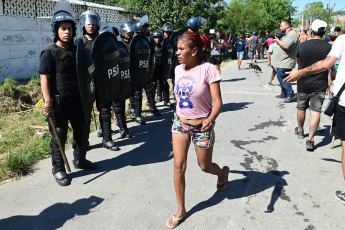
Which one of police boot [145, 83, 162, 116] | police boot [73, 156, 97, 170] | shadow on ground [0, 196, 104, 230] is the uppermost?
police boot [145, 83, 162, 116]

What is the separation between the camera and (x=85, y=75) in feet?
11.2

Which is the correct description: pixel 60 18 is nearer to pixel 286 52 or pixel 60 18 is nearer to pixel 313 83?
pixel 313 83

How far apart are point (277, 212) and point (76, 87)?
2.58 m

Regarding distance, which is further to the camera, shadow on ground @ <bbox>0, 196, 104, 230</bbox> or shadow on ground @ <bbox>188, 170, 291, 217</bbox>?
shadow on ground @ <bbox>188, 170, 291, 217</bbox>

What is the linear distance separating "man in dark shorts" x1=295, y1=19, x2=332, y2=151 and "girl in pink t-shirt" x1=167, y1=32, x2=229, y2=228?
2489 mm

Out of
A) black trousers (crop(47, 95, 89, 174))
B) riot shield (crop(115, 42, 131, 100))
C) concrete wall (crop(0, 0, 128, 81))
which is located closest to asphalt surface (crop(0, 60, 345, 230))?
black trousers (crop(47, 95, 89, 174))

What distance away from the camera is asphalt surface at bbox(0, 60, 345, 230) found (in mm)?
2854

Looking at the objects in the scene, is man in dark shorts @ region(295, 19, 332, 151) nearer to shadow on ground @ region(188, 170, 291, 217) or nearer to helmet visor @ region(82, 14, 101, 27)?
shadow on ground @ region(188, 170, 291, 217)

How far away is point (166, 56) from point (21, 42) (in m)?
5.04

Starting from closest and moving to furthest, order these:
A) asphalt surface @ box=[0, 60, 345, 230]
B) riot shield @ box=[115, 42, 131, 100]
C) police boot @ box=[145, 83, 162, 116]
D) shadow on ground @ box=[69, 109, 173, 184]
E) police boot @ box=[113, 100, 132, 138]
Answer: asphalt surface @ box=[0, 60, 345, 230] < shadow on ground @ box=[69, 109, 173, 184] < riot shield @ box=[115, 42, 131, 100] < police boot @ box=[113, 100, 132, 138] < police boot @ box=[145, 83, 162, 116]

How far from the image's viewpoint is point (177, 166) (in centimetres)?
267

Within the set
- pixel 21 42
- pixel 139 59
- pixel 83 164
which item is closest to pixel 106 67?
pixel 83 164

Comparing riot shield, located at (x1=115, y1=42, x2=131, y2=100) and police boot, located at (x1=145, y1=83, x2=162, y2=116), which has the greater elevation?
riot shield, located at (x1=115, y1=42, x2=131, y2=100)

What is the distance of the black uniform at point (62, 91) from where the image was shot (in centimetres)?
331
